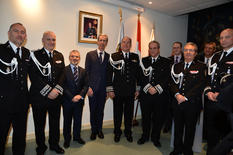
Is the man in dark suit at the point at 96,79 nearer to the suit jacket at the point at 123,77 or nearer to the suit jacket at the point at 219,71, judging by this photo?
the suit jacket at the point at 123,77

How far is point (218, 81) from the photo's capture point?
2.27 m

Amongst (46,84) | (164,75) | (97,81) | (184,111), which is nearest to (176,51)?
(164,75)

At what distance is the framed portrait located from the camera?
355 cm

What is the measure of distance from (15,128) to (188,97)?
229 centimetres

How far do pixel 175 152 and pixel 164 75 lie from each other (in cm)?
120

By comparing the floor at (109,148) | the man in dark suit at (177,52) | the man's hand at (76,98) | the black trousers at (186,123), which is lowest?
the floor at (109,148)

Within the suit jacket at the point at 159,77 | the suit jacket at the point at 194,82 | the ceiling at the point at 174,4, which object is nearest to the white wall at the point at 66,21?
the ceiling at the point at 174,4

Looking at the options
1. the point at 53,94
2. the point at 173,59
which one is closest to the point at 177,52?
the point at 173,59

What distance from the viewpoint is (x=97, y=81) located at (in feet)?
9.93

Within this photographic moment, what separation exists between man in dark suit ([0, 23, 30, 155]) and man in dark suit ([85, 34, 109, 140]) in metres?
1.09

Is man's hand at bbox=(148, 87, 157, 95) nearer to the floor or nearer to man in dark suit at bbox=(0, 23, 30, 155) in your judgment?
the floor

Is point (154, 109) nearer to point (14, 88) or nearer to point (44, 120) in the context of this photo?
point (44, 120)

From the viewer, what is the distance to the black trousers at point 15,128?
6.51 feet

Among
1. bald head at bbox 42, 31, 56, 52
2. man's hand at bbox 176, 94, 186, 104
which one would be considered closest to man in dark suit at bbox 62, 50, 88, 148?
bald head at bbox 42, 31, 56, 52
